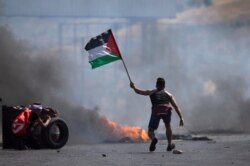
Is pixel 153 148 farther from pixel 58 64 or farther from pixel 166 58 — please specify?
pixel 166 58

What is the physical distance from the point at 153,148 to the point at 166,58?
14.8 meters

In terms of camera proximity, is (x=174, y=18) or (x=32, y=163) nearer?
(x=32, y=163)

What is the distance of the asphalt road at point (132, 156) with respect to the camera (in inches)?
569

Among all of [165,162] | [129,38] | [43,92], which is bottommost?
[165,162]

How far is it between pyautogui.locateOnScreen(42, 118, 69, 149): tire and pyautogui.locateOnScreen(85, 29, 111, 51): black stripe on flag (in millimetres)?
1784

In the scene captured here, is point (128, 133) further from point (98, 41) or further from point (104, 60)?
point (98, 41)

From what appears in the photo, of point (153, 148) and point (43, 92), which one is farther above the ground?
point (43, 92)

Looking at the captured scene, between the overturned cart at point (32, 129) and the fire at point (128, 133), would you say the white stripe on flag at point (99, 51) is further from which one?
the fire at point (128, 133)

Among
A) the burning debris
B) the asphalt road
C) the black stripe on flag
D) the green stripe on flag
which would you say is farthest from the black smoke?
the asphalt road

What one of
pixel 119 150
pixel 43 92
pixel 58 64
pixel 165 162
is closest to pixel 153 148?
pixel 119 150

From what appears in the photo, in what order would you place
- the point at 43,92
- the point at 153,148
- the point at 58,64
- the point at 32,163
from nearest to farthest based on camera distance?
the point at 32,163 < the point at 153,148 < the point at 43,92 < the point at 58,64

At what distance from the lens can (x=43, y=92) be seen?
27.7 m

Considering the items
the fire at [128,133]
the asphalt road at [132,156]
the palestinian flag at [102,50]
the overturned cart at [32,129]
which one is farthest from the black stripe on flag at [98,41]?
the fire at [128,133]

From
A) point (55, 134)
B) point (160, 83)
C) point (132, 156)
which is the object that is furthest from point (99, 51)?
point (132, 156)
